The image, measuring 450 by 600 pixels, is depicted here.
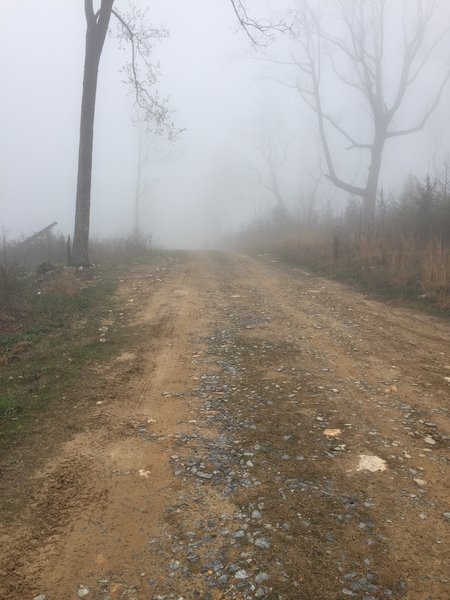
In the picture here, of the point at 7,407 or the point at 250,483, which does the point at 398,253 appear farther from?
the point at 7,407

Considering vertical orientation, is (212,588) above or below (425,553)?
below

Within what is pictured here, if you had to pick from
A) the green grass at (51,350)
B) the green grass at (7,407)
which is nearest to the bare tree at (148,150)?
the green grass at (51,350)

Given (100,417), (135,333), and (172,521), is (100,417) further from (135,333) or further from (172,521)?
(135,333)

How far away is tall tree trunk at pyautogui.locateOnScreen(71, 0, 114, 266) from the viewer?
12.1 metres

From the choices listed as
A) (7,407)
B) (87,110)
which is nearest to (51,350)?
(7,407)

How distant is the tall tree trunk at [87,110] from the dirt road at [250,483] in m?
7.13

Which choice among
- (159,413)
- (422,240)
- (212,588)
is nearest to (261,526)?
(212,588)

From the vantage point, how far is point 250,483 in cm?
313

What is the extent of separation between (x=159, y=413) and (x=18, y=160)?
81034 millimetres

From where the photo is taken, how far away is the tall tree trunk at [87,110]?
39.7 feet

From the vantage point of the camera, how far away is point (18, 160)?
2899 inches

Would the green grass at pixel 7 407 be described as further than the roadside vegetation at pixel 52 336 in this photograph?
No

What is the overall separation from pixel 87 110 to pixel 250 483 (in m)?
Answer: 11.9

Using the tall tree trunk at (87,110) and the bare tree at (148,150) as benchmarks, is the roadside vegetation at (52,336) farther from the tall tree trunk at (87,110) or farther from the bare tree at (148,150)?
the bare tree at (148,150)
